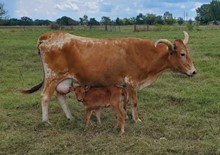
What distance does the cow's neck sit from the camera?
25.3 ft

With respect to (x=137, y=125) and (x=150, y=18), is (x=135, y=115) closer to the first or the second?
(x=137, y=125)

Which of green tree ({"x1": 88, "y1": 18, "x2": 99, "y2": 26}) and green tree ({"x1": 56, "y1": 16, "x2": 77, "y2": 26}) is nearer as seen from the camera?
green tree ({"x1": 56, "y1": 16, "x2": 77, "y2": 26})

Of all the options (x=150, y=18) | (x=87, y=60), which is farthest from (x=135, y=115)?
(x=150, y=18)

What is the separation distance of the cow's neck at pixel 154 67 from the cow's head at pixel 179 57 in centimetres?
10

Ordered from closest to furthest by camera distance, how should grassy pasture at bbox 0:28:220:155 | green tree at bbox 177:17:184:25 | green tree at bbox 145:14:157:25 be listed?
grassy pasture at bbox 0:28:220:155, green tree at bbox 145:14:157:25, green tree at bbox 177:17:184:25

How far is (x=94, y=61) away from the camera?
291 inches

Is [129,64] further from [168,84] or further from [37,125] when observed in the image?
[168,84]

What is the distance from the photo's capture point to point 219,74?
11938 mm

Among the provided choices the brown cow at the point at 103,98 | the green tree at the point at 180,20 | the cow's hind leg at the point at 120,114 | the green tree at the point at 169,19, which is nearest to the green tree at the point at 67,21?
the green tree at the point at 169,19

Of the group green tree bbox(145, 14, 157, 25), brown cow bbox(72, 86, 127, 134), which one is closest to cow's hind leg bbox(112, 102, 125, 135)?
brown cow bbox(72, 86, 127, 134)

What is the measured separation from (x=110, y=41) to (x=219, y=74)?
5369 millimetres

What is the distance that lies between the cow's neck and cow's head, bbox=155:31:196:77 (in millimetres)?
97

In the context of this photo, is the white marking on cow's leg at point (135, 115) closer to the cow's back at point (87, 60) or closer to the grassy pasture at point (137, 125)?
the grassy pasture at point (137, 125)

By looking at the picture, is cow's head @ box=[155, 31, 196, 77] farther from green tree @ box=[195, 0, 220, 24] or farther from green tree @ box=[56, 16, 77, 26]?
green tree @ box=[195, 0, 220, 24]
